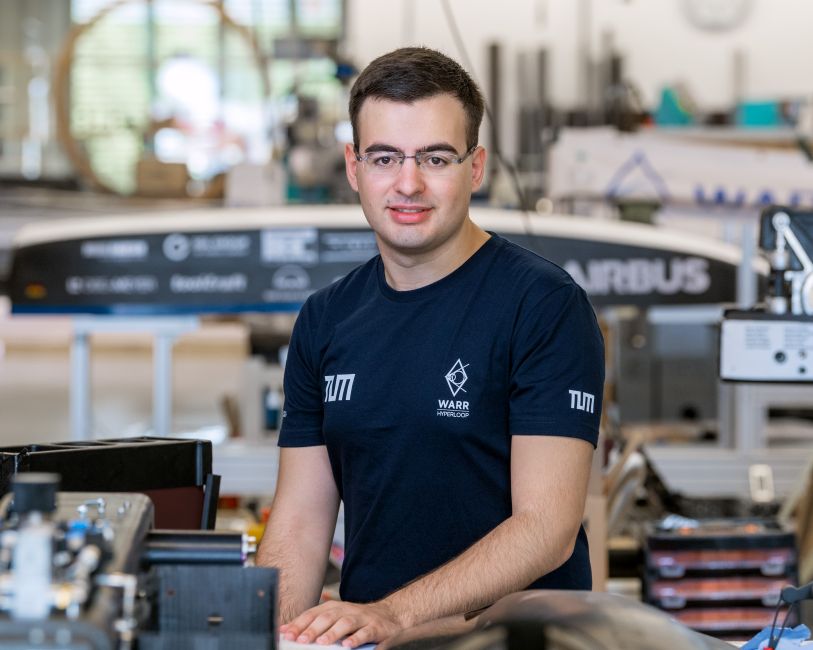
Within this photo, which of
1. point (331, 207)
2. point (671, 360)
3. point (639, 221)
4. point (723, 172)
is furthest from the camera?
point (671, 360)

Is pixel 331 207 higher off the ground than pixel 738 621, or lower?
higher

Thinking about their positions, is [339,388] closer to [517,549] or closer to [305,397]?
[305,397]

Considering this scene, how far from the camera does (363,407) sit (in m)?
1.73

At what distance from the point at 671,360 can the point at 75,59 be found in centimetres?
768

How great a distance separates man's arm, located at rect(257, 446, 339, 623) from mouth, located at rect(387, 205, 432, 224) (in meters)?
0.37

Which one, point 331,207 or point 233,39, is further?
point 233,39

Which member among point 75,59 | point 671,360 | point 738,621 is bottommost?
point 738,621

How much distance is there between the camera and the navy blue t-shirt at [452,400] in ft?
5.45

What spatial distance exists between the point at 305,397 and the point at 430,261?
10.9 inches

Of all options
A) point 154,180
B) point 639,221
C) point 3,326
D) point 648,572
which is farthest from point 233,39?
point 648,572

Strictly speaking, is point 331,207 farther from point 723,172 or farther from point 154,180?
point 154,180

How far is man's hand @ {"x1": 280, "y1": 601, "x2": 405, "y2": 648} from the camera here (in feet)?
4.75

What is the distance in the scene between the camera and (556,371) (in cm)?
165

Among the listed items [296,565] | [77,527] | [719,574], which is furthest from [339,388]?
[719,574]
